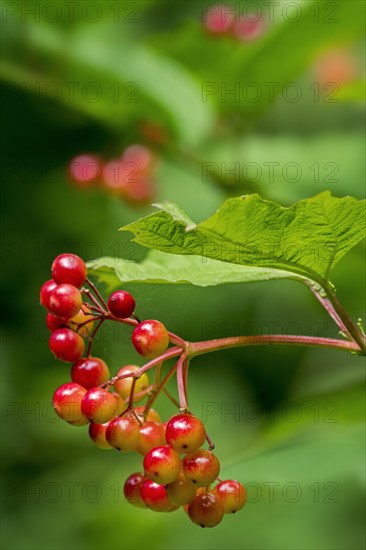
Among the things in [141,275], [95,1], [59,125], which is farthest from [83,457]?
[141,275]

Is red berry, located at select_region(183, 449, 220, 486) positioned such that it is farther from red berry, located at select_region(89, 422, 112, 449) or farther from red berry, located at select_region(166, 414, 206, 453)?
red berry, located at select_region(89, 422, 112, 449)

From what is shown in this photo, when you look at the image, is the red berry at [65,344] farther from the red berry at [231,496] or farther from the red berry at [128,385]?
the red berry at [231,496]

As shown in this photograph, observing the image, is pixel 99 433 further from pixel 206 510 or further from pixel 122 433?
pixel 206 510

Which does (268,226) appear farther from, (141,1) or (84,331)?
(141,1)

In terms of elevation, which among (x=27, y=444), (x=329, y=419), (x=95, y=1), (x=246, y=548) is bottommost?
(x=246, y=548)

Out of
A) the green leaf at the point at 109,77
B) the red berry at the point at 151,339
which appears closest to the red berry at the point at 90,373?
the red berry at the point at 151,339

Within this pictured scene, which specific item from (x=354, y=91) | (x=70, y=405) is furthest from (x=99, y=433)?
(x=354, y=91)
